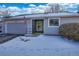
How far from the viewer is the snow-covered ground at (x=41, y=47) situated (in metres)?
7.77

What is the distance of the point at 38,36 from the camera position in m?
7.82

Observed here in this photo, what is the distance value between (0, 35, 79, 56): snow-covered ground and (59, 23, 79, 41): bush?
0.26 ft

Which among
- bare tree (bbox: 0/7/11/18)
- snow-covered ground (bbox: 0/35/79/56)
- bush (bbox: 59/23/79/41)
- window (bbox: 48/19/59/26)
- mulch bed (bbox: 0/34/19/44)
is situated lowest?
snow-covered ground (bbox: 0/35/79/56)

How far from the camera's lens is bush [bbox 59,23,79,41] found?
772cm

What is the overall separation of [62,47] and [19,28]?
0.76m

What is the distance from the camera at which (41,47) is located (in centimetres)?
780

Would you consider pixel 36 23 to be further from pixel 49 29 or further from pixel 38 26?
pixel 49 29

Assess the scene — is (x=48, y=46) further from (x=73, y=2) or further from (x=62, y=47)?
(x=73, y=2)

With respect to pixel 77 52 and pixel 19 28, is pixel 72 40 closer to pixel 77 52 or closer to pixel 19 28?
pixel 77 52

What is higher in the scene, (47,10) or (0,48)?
(47,10)

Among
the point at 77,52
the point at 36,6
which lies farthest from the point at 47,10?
the point at 77,52

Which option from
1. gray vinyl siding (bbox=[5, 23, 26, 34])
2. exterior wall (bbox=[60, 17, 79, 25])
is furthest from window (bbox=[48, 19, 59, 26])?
gray vinyl siding (bbox=[5, 23, 26, 34])

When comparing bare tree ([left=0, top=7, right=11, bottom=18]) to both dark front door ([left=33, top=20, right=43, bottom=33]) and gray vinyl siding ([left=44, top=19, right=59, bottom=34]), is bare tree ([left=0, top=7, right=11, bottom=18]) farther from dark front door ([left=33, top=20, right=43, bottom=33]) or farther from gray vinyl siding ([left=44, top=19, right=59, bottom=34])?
gray vinyl siding ([left=44, top=19, right=59, bottom=34])

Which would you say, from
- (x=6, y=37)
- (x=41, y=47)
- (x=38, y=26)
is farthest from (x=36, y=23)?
(x=6, y=37)
